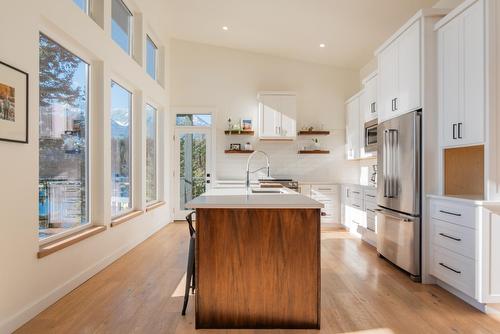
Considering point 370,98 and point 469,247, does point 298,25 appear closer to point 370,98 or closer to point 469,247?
point 370,98

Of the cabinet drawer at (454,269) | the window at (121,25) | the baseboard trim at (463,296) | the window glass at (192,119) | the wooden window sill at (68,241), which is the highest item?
the window at (121,25)

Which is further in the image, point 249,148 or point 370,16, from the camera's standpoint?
point 249,148

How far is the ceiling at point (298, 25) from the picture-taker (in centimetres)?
455

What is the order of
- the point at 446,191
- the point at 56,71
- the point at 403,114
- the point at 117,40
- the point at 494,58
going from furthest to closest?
the point at 117,40, the point at 403,114, the point at 446,191, the point at 56,71, the point at 494,58

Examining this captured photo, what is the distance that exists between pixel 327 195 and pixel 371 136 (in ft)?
4.90

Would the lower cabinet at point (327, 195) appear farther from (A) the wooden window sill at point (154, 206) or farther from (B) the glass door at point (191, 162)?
(A) the wooden window sill at point (154, 206)

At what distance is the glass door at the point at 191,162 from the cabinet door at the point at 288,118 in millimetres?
1500

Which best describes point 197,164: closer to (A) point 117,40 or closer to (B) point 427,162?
(A) point 117,40

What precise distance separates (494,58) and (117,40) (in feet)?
13.4

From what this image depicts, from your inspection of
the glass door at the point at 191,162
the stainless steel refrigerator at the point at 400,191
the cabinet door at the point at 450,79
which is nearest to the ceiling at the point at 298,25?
the cabinet door at the point at 450,79

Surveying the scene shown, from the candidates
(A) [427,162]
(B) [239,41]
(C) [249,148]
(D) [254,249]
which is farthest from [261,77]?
(D) [254,249]

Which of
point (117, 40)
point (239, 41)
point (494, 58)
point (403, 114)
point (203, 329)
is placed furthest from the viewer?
point (239, 41)

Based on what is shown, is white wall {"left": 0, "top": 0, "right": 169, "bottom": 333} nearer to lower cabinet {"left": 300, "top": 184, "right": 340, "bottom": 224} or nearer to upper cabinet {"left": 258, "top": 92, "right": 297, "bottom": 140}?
upper cabinet {"left": 258, "top": 92, "right": 297, "bottom": 140}

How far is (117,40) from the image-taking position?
4.43 meters
